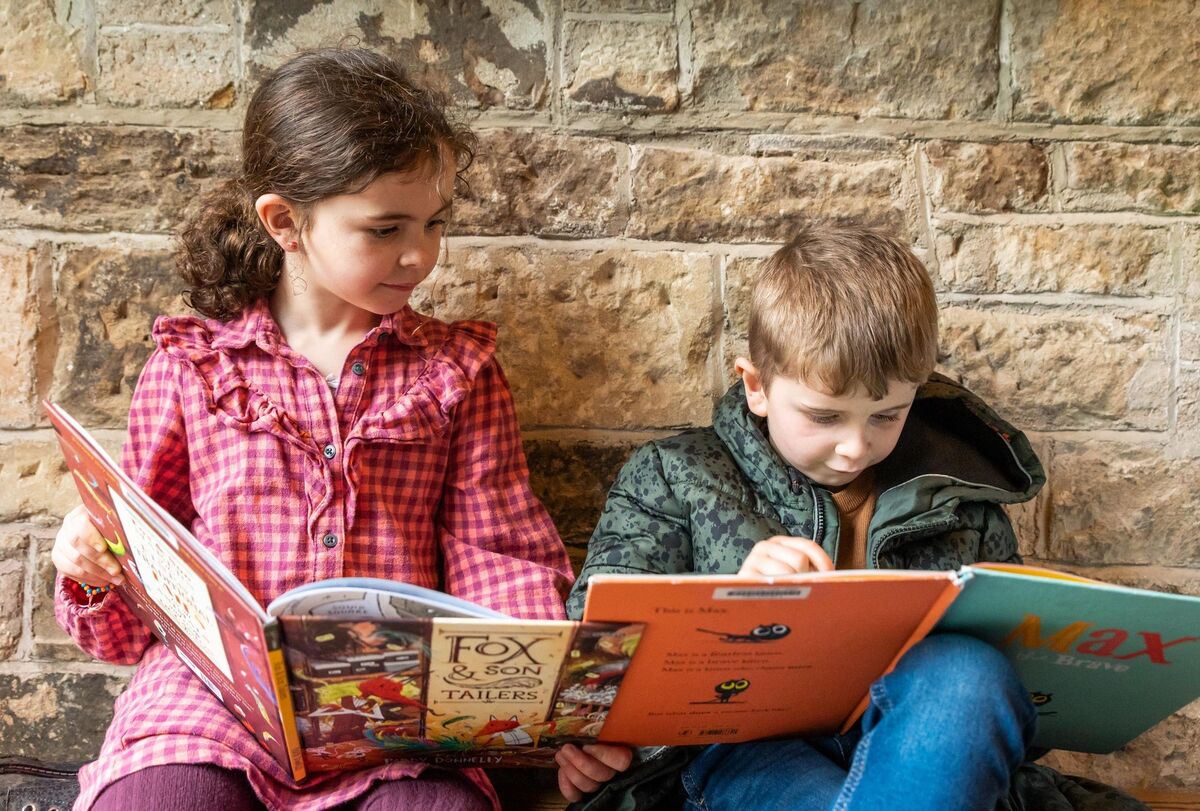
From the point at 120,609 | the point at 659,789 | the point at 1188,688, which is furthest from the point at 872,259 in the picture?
the point at 120,609

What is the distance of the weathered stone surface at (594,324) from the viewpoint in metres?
1.57

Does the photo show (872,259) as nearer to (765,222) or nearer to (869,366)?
(869,366)

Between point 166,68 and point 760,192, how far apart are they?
0.90 meters

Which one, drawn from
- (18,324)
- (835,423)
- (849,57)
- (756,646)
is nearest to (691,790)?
(756,646)

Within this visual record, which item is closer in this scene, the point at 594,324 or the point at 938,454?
the point at 938,454

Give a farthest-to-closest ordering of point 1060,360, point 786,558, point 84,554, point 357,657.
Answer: point 1060,360
point 84,554
point 786,558
point 357,657

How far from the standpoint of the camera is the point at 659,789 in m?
1.32

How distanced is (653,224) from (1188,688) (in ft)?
3.06

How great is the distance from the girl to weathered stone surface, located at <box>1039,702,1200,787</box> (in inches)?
34.9

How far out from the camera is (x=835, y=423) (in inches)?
50.9

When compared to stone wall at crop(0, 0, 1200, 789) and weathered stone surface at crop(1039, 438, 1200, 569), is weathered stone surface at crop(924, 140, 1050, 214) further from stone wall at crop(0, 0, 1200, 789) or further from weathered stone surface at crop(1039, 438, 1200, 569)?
weathered stone surface at crop(1039, 438, 1200, 569)

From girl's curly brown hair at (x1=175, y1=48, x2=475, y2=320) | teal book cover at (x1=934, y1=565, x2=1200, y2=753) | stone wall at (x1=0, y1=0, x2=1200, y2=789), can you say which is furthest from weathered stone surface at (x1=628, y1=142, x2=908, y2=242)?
teal book cover at (x1=934, y1=565, x2=1200, y2=753)

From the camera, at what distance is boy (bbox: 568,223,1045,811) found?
1.25 m

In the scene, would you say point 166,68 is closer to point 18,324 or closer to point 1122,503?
point 18,324
